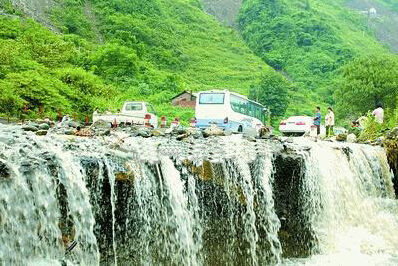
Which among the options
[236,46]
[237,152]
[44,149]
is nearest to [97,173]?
[44,149]

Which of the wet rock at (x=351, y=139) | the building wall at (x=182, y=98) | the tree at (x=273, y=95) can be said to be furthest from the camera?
the tree at (x=273, y=95)

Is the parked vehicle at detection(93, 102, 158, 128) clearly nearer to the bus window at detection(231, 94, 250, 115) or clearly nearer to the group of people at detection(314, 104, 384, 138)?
the bus window at detection(231, 94, 250, 115)

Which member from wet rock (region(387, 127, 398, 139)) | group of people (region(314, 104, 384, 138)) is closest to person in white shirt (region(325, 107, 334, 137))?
group of people (region(314, 104, 384, 138))

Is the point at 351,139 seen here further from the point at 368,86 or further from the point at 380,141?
the point at 368,86

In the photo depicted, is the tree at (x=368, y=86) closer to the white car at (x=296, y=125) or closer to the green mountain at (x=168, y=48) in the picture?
the green mountain at (x=168, y=48)

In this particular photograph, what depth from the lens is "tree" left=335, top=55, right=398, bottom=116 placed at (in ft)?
150

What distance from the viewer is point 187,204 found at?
30.9 feet

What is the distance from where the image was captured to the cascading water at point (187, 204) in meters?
7.16

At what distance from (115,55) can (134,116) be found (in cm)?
3510

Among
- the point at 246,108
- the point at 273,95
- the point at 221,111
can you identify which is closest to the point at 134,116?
the point at 221,111

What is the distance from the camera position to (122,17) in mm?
83188

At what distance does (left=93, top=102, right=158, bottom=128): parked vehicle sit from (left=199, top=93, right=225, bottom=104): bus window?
9.90 ft

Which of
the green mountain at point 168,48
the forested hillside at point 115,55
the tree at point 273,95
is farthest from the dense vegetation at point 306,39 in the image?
the tree at point 273,95

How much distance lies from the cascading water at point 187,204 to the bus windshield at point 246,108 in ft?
37.7
